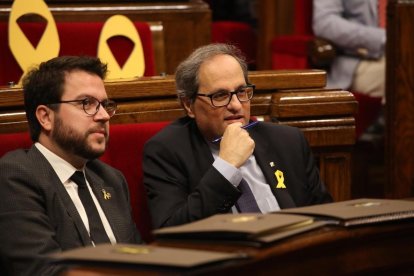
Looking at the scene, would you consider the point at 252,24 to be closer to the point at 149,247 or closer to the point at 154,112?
the point at 154,112

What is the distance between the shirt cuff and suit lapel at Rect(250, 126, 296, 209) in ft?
0.44

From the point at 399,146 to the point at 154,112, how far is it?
36.2 inches

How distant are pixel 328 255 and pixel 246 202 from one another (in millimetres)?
543

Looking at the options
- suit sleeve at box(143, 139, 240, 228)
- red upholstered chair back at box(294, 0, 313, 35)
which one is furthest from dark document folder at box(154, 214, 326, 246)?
red upholstered chair back at box(294, 0, 313, 35)

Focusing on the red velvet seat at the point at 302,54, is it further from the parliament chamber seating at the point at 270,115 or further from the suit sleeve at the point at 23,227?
the suit sleeve at the point at 23,227

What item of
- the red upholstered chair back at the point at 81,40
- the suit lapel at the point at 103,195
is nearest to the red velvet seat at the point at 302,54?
the red upholstered chair back at the point at 81,40

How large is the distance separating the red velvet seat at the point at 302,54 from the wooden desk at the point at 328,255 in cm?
171

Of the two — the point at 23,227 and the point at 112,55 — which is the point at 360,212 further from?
the point at 112,55

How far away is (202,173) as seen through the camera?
177 cm

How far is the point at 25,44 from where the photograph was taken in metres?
2.08

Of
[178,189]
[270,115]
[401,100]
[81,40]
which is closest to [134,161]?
[178,189]

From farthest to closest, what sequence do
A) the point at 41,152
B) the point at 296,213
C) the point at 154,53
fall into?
the point at 154,53 → the point at 41,152 → the point at 296,213

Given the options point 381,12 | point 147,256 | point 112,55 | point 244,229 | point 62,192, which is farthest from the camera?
point 381,12

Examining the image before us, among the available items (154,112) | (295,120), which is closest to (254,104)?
(295,120)
